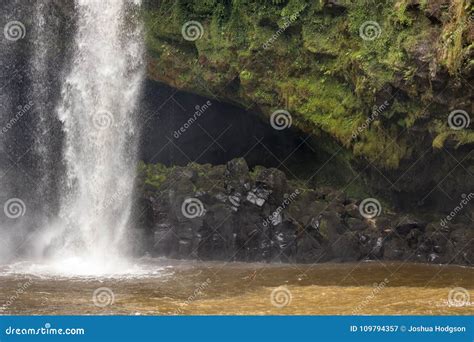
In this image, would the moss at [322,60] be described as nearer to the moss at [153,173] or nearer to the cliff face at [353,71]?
the cliff face at [353,71]

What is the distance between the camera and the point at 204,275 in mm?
15289

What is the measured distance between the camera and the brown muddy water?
1122 cm

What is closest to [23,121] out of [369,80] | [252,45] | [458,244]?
[252,45]

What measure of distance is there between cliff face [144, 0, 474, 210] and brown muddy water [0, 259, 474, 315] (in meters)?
3.10

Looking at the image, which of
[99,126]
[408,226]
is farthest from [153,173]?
[408,226]

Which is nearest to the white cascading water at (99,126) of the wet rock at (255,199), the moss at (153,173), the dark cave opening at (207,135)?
the moss at (153,173)

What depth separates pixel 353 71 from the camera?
1761 centimetres

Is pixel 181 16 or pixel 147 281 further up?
pixel 181 16

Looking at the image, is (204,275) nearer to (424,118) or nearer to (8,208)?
(424,118)

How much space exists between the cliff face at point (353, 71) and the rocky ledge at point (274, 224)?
128 cm

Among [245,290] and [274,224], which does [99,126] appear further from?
[245,290]

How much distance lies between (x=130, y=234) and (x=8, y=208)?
4.63 m

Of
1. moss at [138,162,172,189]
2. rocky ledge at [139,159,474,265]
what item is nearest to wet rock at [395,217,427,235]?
rocky ledge at [139,159,474,265]

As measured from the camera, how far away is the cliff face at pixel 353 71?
16.0 m
